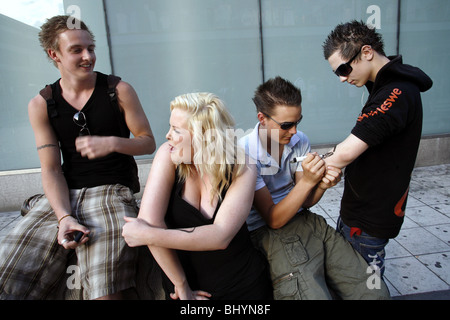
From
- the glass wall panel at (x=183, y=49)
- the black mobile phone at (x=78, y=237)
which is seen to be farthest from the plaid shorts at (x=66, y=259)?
the glass wall panel at (x=183, y=49)

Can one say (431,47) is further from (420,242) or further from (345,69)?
(345,69)

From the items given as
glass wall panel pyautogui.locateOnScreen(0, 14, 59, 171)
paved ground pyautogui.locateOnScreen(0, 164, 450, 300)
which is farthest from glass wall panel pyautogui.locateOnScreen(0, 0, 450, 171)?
paved ground pyautogui.locateOnScreen(0, 164, 450, 300)

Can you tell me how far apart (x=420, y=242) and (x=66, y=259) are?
11.0ft

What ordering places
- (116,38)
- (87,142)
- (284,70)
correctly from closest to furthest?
(87,142) → (116,38) → (284,70)

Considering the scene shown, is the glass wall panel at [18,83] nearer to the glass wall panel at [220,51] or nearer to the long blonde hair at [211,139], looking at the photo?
the glass wall panel at [220,51]

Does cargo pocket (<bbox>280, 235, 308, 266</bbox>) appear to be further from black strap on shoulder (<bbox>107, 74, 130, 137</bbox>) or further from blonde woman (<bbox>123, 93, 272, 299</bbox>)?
black strap on shoulder (<bbox>107, 74, 130, 137</bbox>)

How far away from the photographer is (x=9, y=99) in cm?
511

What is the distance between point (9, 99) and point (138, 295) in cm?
493

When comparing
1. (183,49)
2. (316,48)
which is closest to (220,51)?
(183,49)

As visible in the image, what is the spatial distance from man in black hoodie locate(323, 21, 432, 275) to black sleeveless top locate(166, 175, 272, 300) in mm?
628

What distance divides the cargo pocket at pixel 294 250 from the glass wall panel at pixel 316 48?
4.40 meters

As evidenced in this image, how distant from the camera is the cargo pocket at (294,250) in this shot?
5.05 feet

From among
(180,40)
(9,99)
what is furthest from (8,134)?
(180,40)

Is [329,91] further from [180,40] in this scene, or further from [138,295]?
[138,295]
